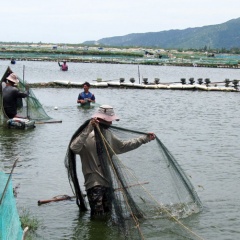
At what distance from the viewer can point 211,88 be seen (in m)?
34.8

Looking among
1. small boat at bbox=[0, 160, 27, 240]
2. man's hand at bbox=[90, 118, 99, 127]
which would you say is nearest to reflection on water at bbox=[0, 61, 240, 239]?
small boat at bbox=[0, 160, 27, 240]

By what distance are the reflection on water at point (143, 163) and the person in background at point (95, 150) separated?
1.80 ft

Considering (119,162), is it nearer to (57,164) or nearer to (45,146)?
(57,164)

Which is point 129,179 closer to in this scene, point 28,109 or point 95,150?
point 95,150

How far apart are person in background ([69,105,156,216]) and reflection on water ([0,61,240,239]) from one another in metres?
0.55

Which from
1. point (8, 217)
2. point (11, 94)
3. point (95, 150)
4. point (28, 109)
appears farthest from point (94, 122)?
point (28, 109)

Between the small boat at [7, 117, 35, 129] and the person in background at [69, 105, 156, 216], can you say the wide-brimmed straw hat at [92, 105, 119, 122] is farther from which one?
the small boat at [7, 117, 35, 129]

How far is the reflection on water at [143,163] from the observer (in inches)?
328

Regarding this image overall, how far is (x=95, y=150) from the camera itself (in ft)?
25.7

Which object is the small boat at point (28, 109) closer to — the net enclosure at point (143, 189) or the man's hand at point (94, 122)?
the net enclosure at point (143, 189)

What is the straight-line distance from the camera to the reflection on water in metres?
8.34

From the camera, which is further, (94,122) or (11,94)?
(11,94)

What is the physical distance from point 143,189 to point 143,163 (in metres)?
0.45

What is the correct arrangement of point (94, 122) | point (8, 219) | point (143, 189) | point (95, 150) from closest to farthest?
point (8, 219) → point (94, 122) → point (95, 150) → point (143, 189)
